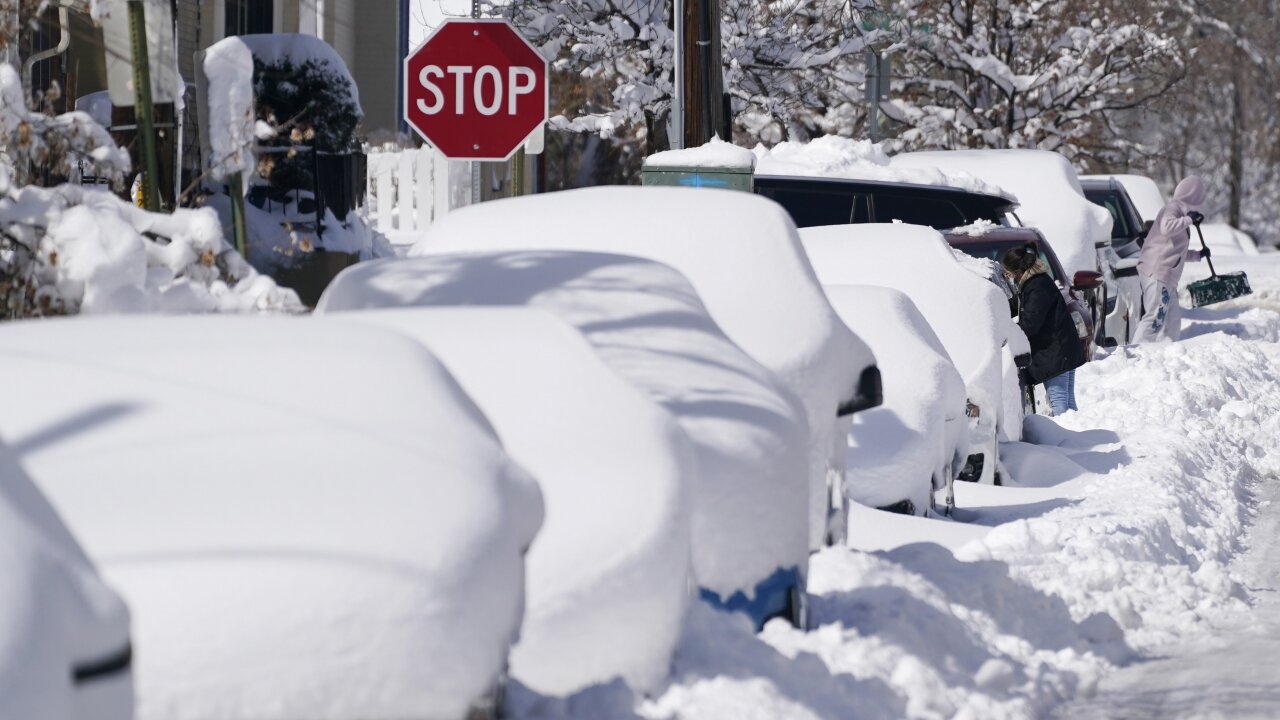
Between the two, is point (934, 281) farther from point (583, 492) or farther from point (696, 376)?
point (583, 492)

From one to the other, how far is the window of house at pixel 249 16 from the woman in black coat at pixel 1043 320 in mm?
10437

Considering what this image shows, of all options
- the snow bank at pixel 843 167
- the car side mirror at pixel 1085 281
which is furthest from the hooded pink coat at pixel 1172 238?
the snow bank at pixel 843 167

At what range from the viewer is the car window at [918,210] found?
619 inches

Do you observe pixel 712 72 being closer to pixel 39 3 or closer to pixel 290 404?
pixel 39 3

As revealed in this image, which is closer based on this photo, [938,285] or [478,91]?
[478,91]

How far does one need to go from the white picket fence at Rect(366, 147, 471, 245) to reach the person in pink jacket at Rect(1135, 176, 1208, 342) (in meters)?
7.66

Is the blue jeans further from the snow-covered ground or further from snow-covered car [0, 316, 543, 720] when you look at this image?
snow-covered car [0, 316, 543, 720]

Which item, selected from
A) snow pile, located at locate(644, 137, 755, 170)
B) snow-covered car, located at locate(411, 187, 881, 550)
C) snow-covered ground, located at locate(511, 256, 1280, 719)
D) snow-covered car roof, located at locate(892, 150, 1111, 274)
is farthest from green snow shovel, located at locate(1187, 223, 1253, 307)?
snow-covered car, located at locate(411, 187, 881, 550)

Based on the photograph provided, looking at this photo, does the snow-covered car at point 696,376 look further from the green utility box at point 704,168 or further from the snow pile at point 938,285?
the green utility box at point 704,168

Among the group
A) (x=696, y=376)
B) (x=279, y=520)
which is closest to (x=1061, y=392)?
(x=696, y=376)

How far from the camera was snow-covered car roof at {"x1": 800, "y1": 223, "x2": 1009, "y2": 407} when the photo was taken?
35.4 ft

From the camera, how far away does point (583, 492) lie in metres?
4.68

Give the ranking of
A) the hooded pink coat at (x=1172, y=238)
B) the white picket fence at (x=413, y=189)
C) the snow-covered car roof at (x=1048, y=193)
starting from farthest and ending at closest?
1. the white picket fence at (x=413, y=189)
2. the snow-covered car roof at (x=1048, y=193)
3. the hooded pink coat at (x=1172, y=238)

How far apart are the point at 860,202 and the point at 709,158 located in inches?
111
